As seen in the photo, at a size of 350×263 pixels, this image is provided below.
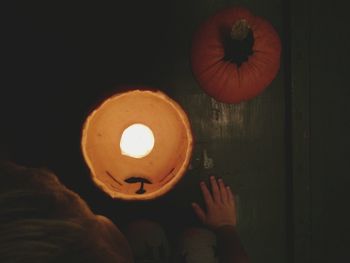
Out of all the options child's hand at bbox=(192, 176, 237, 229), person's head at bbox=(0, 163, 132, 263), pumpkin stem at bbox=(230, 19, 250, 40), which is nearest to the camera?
person's head at bbox=(0, 163, 132, 263)

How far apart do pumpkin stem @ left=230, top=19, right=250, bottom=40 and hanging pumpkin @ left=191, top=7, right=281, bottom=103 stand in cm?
5

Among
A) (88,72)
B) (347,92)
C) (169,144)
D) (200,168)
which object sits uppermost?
(88,72)

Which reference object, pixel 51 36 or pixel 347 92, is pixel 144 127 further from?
pixel 347 92

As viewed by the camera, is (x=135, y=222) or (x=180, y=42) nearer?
(x=135, y=222)

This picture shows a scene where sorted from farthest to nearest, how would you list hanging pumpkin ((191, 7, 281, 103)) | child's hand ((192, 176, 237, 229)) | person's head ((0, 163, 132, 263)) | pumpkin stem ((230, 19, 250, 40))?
child's hand ((192, 176, 237, 229))
hanging pumpkin ((191, 7, 281, 103))
pumpkin stem ((230, 19, 250, 40))
person's head ((0, 163, 132, 263))

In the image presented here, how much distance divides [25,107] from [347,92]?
1.98m

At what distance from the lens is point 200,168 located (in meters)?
2.24

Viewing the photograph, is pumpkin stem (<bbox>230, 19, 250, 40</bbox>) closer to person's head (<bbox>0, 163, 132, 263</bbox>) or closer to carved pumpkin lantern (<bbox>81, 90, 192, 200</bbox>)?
carved pumpkin lantern (<bbox>81, 90, 192, 200</bbox>)

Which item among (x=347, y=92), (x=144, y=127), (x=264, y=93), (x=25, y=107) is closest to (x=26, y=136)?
(x=25, y=107)

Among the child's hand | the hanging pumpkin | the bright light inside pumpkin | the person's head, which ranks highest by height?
the hanging pumpkin

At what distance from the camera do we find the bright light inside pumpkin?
183 cm

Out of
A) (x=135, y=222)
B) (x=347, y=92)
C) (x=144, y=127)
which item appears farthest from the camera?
(x=347, y=92)

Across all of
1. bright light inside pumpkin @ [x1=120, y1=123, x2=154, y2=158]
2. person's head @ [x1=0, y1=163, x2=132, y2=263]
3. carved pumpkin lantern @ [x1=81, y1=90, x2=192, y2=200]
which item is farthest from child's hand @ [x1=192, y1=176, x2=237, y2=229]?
person's head @ [x1=0, y1=163, x2=132, y2=263]

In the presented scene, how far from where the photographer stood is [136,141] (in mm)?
1829
